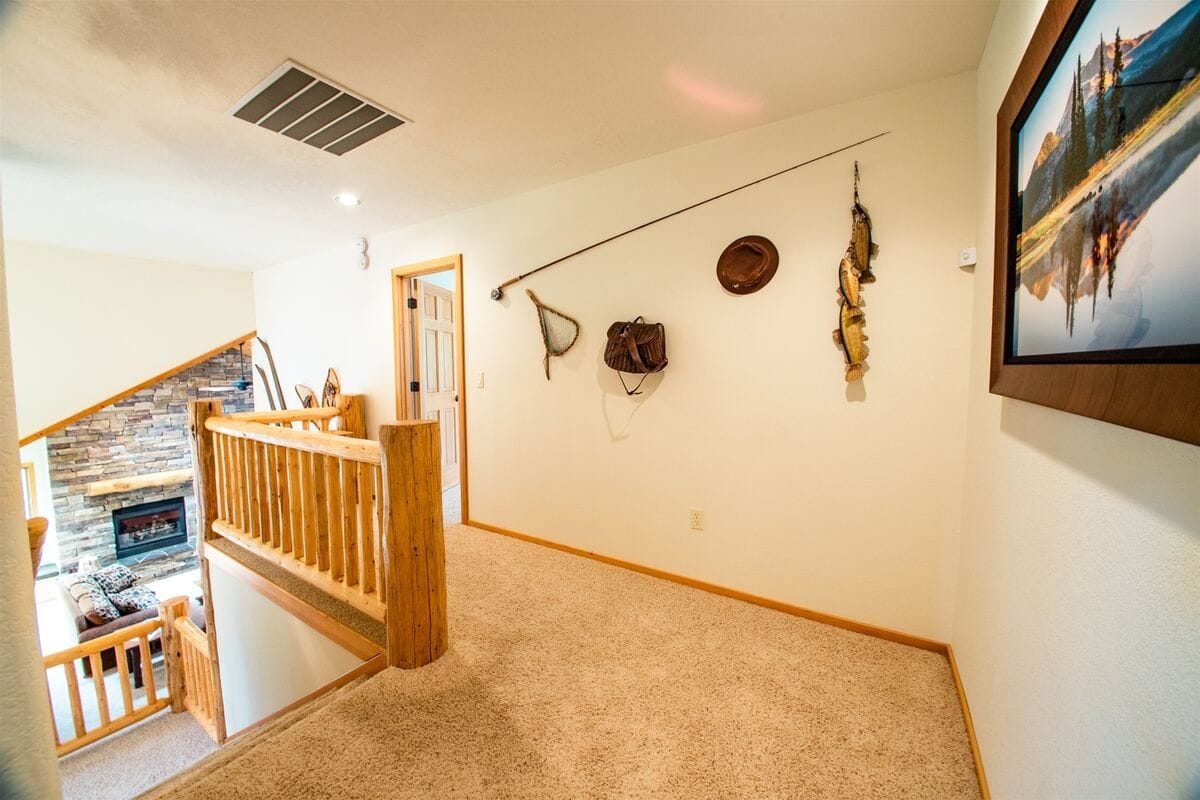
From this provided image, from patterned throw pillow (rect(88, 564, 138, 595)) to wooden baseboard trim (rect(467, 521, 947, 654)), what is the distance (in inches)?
204

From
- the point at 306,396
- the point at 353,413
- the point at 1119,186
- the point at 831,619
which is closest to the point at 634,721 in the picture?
the point at 831,619

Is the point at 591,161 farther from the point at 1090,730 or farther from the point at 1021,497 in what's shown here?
the point at 1090,730

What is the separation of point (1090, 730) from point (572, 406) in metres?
2.17

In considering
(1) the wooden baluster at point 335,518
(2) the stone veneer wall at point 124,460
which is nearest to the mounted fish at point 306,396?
(2) the stone veneer wall at point 124,460

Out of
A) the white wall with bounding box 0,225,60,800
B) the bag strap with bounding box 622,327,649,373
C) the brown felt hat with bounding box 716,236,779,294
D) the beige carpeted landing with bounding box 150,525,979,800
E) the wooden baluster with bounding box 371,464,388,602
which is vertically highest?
the brown felt hat with bounding box 716,236,779,294

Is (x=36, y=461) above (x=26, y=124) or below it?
below

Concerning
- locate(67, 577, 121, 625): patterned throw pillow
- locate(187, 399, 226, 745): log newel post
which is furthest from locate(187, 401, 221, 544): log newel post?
locate(67, 577, 121, 625): patterned throw pillow

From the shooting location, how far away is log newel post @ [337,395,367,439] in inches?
138

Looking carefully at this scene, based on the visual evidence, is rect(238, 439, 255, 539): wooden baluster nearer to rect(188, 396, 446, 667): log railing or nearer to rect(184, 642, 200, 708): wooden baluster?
rect(188, 396, 446, 667): log railing

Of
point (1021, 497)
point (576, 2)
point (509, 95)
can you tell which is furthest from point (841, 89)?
point (1021, 497)

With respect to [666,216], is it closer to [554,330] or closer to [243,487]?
[554,330]

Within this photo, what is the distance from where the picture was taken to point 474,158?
224 cm

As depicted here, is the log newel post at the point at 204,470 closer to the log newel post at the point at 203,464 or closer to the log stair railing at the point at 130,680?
the log newel post at the point at 203,464

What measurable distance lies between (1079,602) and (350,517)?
2158mm
